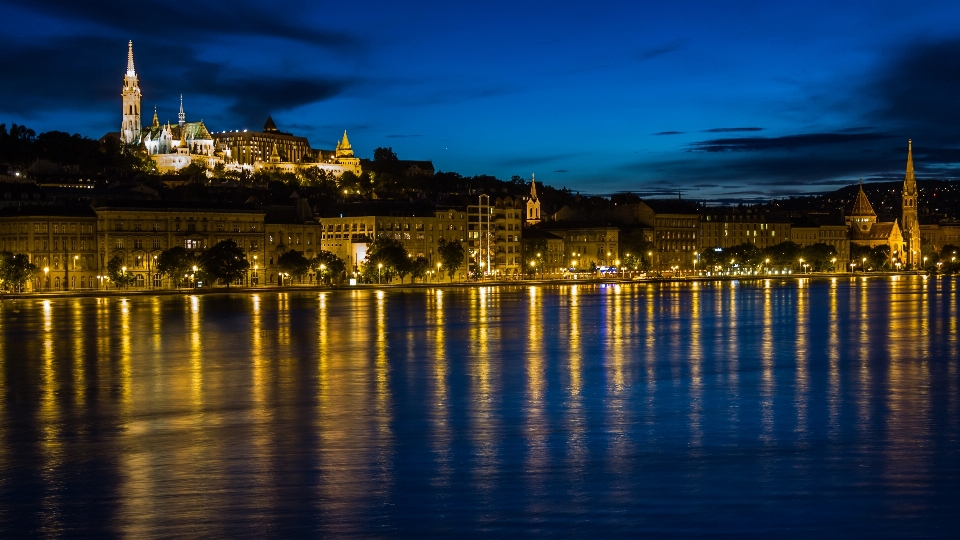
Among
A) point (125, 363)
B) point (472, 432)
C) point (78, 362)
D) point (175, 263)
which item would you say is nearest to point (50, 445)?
point (472, 432)

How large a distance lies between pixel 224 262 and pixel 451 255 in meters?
25.9

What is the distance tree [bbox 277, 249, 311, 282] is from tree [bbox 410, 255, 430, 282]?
9.40 meters

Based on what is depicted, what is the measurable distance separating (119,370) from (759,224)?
134467mm

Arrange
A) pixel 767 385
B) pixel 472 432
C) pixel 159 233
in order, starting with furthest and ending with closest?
pixel 159 233, pixel 767 385, pixel 472 432

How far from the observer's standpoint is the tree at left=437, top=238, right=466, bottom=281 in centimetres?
10538

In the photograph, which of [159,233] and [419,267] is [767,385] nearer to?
[159,233]

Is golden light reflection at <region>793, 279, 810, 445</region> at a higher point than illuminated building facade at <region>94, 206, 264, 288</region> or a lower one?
lower

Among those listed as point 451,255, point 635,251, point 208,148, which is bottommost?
point 451,255

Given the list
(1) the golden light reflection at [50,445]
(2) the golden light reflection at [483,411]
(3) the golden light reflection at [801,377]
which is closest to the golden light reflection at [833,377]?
(3) the golden light reflection at [801,377]

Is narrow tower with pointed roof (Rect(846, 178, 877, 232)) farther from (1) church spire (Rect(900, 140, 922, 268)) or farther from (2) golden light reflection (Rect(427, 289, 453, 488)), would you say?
(2) golden light reflection (Rect(427, 289, 453, 488))

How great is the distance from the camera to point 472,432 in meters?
20.5

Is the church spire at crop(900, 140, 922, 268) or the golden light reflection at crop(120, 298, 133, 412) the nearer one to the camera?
the golden light reflection at crop(120, 298, 133, 412)

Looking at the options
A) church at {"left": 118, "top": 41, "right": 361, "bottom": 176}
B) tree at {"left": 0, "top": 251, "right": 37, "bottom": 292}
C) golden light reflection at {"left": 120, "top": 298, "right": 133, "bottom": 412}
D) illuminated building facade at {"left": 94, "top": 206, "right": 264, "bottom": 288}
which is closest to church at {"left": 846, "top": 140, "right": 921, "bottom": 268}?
church at {"left": 118, "top": 41, "right": 361, "bottom": 176}

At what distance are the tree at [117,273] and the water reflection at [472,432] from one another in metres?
43.1
